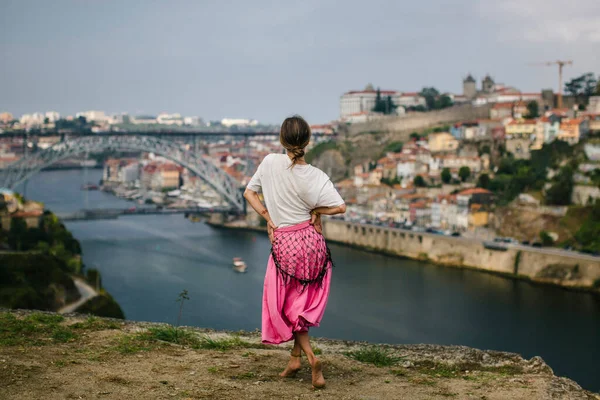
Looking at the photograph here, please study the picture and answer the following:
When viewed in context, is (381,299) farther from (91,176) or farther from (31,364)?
(91,176)

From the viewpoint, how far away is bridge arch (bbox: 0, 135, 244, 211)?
2423 centimetres

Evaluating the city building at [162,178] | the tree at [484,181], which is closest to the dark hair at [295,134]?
the tree at [484,181]

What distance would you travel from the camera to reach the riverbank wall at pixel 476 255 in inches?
587

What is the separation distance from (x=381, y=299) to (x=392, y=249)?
646 cm

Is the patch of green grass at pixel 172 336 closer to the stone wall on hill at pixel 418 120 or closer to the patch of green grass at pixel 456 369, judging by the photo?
the patch of green grass at pixel 456 369

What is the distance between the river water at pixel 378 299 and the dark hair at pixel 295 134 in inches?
282

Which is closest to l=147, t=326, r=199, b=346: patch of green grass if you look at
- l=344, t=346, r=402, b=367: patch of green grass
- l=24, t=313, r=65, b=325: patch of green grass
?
l=24, t=313, r=65, b=325: patch of green grass

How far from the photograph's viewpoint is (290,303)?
1.97 meters

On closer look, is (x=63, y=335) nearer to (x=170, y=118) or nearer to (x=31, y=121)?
(x=31, y=121)

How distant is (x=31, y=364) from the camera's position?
1993 mm

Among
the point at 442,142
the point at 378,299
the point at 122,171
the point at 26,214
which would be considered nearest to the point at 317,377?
the point at 378,299

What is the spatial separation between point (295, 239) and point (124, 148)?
2410 cm

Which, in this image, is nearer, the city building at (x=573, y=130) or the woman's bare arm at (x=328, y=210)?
the woman's bare arm at (x=328, y=210)

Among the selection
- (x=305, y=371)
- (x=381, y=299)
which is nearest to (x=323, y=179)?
(x=305, y=371)
